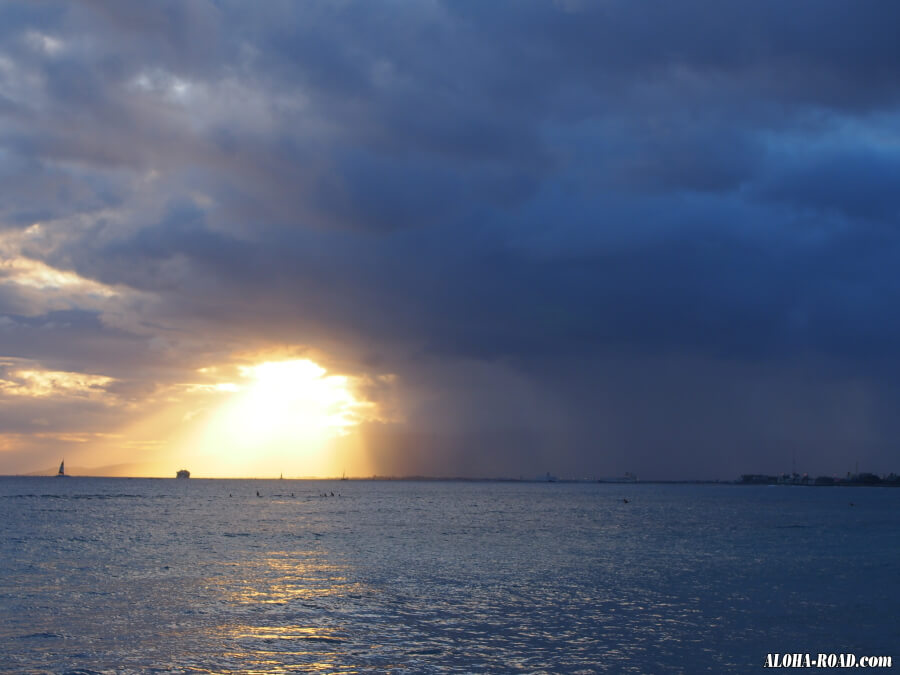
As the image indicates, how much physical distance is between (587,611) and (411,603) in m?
10.5

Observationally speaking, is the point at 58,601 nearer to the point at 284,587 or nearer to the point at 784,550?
the point at 284,587

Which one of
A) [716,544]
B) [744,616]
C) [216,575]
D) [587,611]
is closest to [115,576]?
[216,575]

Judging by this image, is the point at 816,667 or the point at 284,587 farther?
the point at 284,587

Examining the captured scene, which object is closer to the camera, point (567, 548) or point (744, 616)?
point (744, 616)

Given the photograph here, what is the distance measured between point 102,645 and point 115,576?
2412 centimetres

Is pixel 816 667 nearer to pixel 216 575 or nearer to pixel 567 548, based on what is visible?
pixel 216 575

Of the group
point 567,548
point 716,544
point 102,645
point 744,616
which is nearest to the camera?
point 102,645

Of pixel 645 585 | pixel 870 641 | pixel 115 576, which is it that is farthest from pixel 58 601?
pixel 870 641

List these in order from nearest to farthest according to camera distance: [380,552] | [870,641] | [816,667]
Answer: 1. [816,667]
2. [870,641]
3. [380,552]

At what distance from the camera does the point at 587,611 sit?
138ft

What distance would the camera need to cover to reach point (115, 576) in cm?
5488

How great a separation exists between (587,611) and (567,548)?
38252 millimetres

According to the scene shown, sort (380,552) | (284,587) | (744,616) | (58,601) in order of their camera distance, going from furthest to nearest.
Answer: (380,552), (284,587), (58,601), (744,616)

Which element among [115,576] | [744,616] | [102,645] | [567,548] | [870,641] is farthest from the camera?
[567,548]
